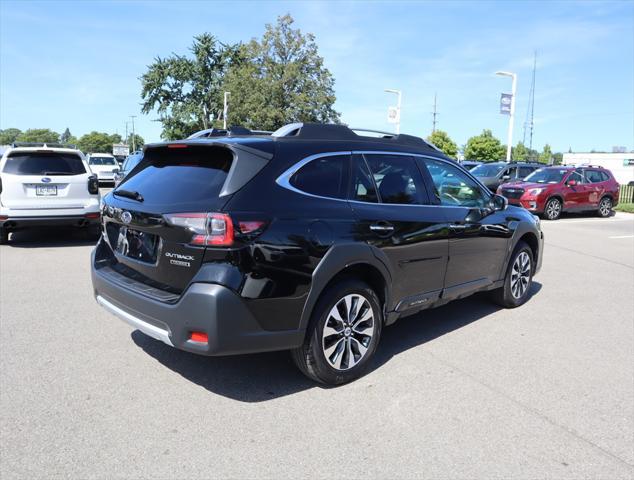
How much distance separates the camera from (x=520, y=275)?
6.06 m

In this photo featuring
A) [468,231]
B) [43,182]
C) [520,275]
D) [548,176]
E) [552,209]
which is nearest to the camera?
[468,231]

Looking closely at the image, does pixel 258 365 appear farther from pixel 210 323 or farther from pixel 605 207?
pixel 605 207

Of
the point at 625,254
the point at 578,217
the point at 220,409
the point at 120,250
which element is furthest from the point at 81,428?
the point at 578,217

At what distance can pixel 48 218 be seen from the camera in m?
8.86

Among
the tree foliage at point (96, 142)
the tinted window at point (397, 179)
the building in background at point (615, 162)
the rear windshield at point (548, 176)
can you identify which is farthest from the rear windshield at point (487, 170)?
the tree foliage at point (96, 142)

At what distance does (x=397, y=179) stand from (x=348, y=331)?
134 centimetres

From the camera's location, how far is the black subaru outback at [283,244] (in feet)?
10.4

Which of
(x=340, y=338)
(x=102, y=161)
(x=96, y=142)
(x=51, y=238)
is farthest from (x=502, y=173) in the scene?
(x=96, y=142)

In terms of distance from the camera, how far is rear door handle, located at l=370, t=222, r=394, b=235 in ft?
12.8

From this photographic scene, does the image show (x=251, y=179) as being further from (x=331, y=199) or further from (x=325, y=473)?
(x=325, y=473)

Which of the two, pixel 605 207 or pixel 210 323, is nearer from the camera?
pixel 210 323

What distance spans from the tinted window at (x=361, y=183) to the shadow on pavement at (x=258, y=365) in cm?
136

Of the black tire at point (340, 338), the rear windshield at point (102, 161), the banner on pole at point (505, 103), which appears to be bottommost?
the black tire at point (340, 338)

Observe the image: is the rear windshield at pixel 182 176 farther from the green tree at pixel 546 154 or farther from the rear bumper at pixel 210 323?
the green tree at pixel 546 154
